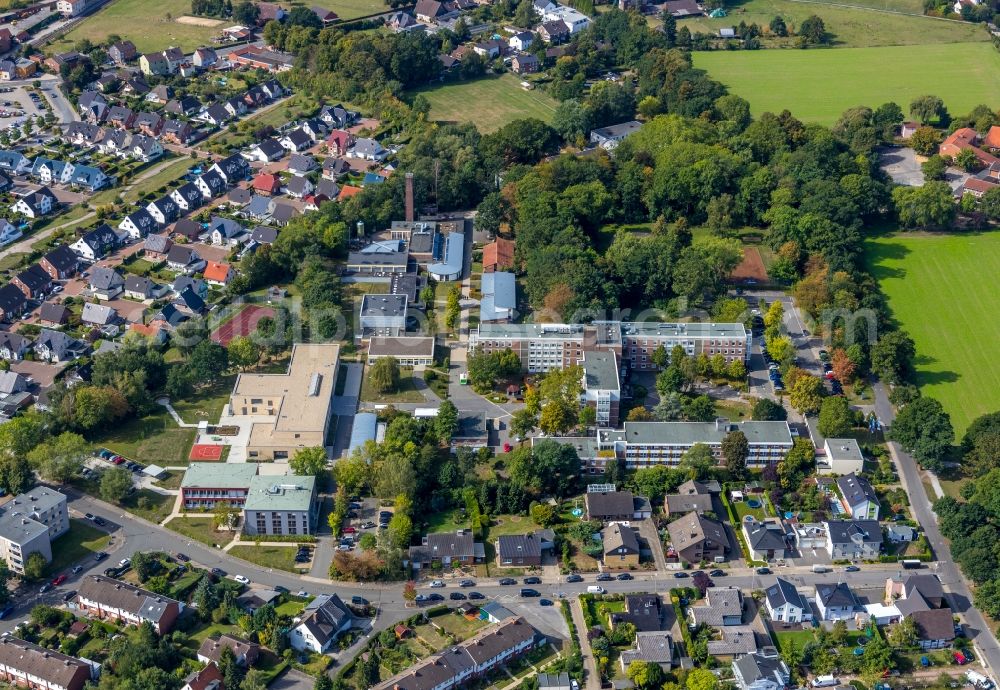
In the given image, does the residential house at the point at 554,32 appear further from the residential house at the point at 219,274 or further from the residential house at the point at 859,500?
the residential house at the point at 859,500

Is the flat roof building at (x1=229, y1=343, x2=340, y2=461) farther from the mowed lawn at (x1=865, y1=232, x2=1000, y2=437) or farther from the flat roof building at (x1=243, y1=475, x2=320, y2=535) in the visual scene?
the mowed lawn at (x1=865, y1=232, x2=1000, y2=437)

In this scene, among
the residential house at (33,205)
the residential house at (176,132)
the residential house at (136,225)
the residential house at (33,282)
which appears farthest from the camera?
the residential house at (176,132)

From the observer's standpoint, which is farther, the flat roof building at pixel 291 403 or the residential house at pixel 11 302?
the residential house at pixel 11 302

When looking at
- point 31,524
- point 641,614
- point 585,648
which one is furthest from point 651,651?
point 31,524

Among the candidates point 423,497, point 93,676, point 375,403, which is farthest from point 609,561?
point 93,676

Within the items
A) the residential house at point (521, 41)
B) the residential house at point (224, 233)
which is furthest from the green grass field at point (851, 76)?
the residential house at point (224, 233)

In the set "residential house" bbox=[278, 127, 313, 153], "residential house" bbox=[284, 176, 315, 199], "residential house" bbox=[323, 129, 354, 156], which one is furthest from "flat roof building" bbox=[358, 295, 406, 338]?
"residential house" bbox=[278, 127, 313, 153]

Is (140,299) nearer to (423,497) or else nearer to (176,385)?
(176,385)
